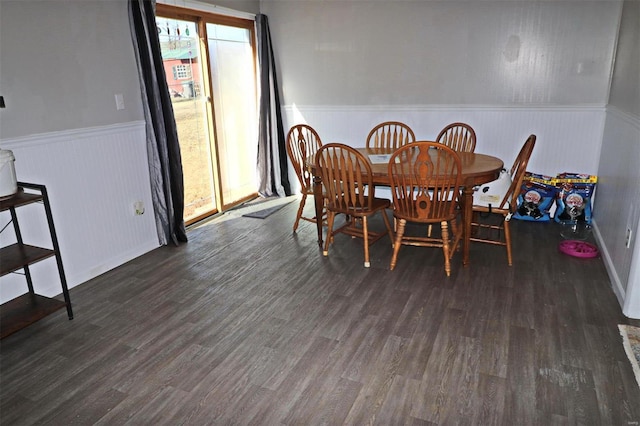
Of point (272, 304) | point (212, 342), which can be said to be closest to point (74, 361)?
point (212, 342)

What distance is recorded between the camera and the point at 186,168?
4.24m

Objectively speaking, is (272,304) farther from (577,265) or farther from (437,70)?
(437,70)

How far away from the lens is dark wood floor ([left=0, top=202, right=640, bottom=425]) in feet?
6.12

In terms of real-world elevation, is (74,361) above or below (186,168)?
below

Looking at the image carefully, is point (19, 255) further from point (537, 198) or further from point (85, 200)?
point (537, 198)

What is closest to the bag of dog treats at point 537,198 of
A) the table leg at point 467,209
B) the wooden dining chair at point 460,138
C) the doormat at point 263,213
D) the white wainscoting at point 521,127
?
the white wainscoting at point 521,127

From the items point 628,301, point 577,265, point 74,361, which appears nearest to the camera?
point 74,361

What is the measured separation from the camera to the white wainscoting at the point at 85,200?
2.75 meters

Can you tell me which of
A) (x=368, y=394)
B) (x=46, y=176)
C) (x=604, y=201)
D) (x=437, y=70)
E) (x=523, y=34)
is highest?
(x=523, y=34)

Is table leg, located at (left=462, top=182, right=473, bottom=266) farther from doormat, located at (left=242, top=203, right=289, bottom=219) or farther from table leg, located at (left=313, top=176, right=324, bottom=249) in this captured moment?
doormat, located at (left=242, top=203, right=289, bottom=219)

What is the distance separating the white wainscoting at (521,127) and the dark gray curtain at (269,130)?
80 centimetres

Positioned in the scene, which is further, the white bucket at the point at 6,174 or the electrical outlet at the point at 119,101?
the electrical outlet at the point at 119,101

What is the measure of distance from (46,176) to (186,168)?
1.49 m

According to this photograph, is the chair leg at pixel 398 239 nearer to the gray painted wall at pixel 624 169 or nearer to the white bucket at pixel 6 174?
the gray painted wall at pixel 624 169
